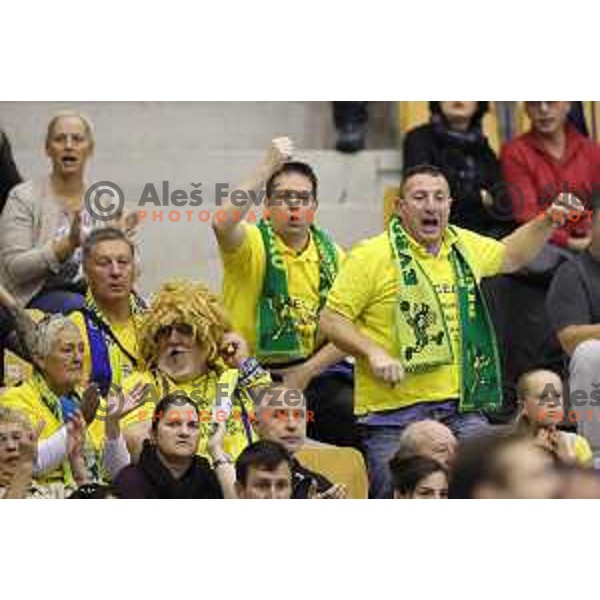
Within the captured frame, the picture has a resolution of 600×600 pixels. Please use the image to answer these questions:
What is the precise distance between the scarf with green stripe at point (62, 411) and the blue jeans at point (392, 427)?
925 mm

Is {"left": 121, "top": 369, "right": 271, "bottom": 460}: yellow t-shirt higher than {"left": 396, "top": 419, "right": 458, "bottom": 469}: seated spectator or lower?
higher

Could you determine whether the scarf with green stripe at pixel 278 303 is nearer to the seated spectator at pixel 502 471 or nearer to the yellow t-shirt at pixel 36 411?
the yellow t-shirt at pixel 36 411

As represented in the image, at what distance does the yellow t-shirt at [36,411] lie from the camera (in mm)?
12180

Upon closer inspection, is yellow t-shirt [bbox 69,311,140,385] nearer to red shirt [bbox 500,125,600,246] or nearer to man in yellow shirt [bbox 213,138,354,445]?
man in yellow shirt [bbox 213,138,354,445]

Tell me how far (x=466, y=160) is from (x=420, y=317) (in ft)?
2.04

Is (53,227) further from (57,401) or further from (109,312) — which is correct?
(57,401)

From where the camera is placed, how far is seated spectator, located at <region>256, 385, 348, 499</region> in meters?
12.0

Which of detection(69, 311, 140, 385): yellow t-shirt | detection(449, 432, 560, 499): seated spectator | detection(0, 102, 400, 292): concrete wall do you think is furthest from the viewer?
detection(0, 102, 400, 292): concrete wall

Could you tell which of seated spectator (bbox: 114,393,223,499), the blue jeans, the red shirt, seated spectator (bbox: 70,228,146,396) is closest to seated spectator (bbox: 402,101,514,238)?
the red shirt

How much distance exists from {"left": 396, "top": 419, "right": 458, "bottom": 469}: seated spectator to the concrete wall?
767 millimetres

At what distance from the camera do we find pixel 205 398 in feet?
40.0

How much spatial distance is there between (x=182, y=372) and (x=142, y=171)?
80 centimetres

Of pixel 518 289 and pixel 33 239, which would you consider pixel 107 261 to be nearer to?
pixel 33 239

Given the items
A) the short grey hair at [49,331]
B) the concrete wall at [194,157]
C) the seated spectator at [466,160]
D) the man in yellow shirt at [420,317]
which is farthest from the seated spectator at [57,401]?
the seated spectator at [466,160]
